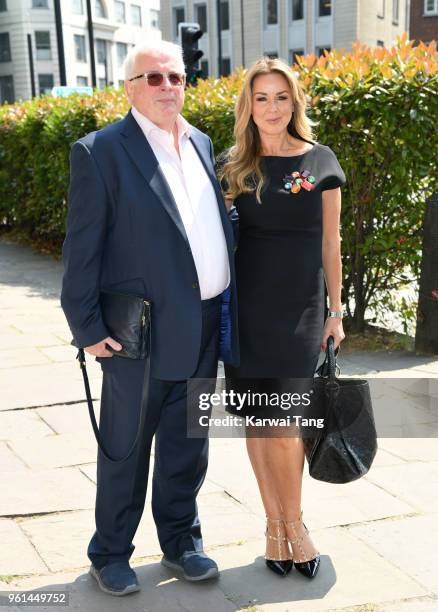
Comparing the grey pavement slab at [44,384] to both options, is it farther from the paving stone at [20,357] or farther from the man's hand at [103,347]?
the man's hand at [103,347]

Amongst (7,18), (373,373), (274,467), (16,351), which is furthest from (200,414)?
(7,18)

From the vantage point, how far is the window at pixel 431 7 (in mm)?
38562

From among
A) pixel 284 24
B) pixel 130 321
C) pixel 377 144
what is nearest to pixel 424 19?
pixel 284 24

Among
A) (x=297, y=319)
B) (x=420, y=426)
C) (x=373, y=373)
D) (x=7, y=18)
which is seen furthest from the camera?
(x=7, y=18)

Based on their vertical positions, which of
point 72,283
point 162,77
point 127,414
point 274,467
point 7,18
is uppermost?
point 7,18

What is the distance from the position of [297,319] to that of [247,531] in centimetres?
108

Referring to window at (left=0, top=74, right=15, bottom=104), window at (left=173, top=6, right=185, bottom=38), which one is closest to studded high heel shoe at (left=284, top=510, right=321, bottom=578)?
window at (left=173, top=6, right=185, bottom=38)

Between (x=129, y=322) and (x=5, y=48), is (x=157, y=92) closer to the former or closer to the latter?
(x=129, y=322)

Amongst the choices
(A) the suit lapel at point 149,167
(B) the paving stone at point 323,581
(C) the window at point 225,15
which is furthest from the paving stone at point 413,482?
(C) the window at point 225,15

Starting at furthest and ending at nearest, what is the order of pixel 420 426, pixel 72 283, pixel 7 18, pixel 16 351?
1. pixel 7 18
2. pixel 16 351
3. pixel 420 426
4. pixel 72 283

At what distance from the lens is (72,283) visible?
2.95m

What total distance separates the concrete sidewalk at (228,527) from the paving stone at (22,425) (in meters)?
0.01

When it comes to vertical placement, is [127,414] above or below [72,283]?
below

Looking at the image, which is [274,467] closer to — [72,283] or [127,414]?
[127,414]
